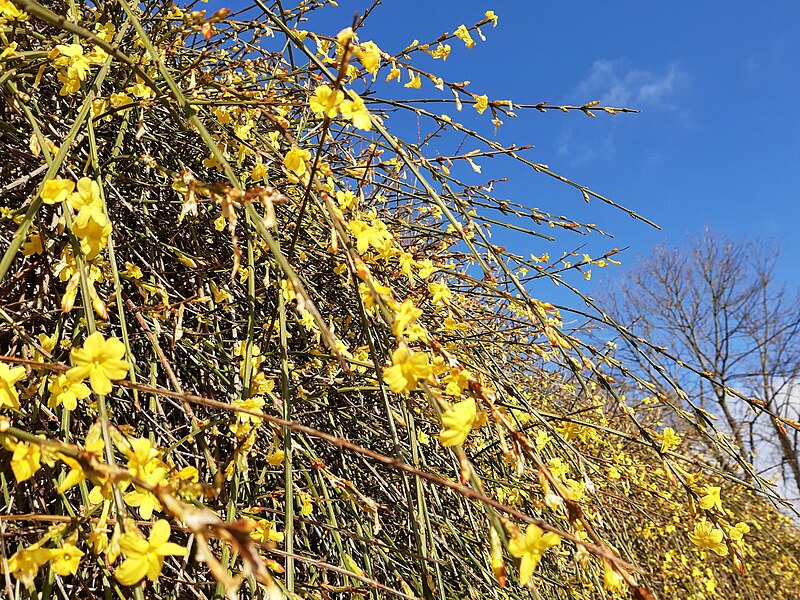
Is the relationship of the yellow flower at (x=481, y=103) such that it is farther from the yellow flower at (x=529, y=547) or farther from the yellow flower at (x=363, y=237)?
the yellow flower at (x=529, y=547)

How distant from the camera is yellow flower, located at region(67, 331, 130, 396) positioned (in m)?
0.66

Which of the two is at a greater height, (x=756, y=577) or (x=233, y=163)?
(x=756, y=577)

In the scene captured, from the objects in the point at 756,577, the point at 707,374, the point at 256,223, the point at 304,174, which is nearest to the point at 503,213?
the point at 707,374

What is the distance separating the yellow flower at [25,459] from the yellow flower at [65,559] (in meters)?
0.12

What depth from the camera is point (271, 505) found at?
4.96 ft

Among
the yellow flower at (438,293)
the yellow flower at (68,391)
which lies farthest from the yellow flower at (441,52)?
the yellow flower at (68,391)

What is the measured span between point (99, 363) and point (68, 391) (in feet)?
0.32

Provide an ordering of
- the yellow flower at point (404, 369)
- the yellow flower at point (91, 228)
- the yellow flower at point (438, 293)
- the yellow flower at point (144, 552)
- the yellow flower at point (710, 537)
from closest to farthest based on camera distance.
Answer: the yellow flower at point (144, 552)
the yellow flower at point (404, 369)
the yellow flower at point (91, 228)
the yellow flower at point (710, 537)
the yellow flower at point (438, 293)

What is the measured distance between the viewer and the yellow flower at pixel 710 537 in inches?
40.3

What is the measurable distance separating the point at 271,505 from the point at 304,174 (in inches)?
38.2

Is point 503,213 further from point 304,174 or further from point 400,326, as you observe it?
point 400,326

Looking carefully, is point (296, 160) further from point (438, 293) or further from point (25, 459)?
point (25, 459)

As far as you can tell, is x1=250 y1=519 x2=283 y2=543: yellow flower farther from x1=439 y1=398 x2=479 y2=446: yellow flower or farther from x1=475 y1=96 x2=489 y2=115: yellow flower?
x1=475 y1=96 x2=489 y2=115: yellow flower

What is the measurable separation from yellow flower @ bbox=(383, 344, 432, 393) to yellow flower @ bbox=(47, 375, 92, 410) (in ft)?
1.33
